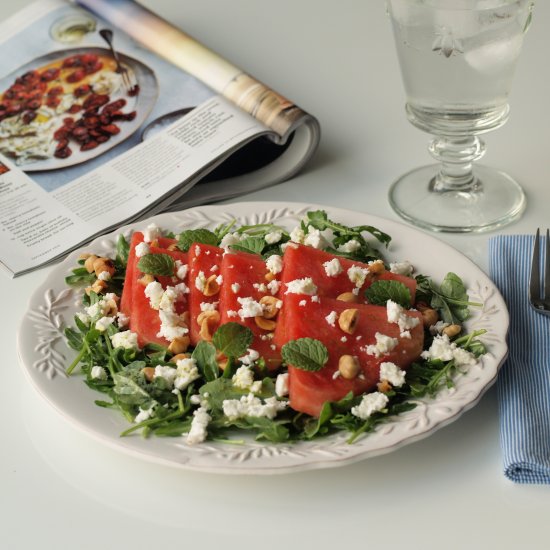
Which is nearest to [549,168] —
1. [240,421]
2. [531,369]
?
[531,369]

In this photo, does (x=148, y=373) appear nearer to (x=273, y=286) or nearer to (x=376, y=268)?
(x=273, y=286)

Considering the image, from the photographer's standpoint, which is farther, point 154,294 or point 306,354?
point 154,294

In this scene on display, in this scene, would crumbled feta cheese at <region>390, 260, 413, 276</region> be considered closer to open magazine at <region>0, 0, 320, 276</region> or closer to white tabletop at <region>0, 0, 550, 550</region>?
white tabletop at <region>0, 0, 550, 550</region>

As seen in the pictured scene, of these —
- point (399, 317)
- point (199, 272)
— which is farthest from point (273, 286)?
point (399, 317)

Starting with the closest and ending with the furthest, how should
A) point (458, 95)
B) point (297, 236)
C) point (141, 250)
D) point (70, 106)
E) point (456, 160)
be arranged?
point (141, 250), point (297, 236), point (458, 95), point (456, 160), point (70, 106)

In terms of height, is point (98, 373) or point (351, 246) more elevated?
point (98, 373)

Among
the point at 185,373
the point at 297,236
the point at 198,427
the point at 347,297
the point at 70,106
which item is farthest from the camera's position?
the point at 70,106

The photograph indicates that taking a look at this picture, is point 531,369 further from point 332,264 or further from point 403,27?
point 403,27

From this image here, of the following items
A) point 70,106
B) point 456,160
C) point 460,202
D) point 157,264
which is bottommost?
point 460,202
